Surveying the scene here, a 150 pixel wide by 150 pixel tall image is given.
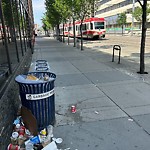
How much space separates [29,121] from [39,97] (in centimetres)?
42

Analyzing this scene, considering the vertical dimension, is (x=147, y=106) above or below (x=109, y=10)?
below

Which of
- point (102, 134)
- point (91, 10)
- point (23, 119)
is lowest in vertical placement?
point (102, 134)

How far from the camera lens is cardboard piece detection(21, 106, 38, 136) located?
3.54 m

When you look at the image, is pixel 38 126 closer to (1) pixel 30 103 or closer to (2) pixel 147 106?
(1) pixel 30 103

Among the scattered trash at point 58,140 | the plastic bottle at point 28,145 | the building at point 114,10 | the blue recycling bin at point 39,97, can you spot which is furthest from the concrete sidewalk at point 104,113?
the building at point 114,10

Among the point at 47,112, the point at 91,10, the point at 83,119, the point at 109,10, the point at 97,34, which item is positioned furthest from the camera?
the point at 109,10

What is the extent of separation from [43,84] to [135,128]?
181cm

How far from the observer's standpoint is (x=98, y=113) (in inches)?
184

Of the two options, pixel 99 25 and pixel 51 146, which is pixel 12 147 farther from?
pixel 99 25

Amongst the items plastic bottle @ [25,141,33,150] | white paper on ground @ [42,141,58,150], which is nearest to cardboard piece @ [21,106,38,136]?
plastic bottle @ [25,141,33,150]

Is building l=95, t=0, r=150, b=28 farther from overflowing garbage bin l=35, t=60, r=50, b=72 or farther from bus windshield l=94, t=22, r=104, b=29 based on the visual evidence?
overflowing garbage bin l=35, t=60, r=50, b=72

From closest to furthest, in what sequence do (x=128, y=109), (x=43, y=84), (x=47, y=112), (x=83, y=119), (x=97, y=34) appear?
1. (x=43, y=84)
2. (x=47, y=112)
3. (x=83, y=119)
4. (x=128, y=109)
5. (x=97, y=34)

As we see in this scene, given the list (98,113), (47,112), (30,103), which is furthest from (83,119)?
(30,103)

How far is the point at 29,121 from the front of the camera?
362 cm
